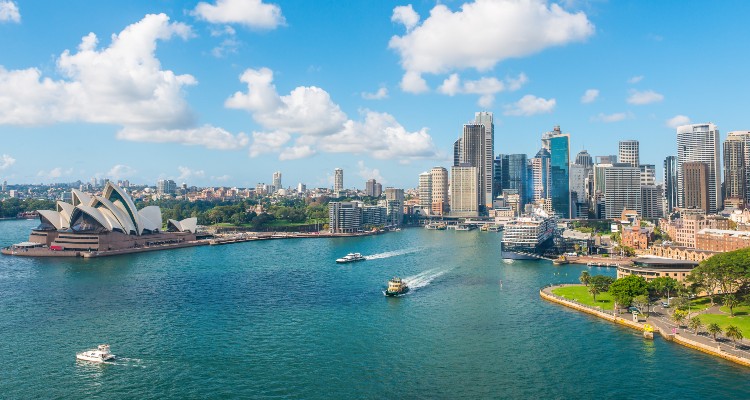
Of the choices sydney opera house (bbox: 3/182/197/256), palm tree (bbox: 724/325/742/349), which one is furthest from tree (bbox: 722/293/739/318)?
sydney opera house (bbox: 3/182/197/256)

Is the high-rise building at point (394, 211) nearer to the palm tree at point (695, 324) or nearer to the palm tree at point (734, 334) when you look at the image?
the palm tree at point (695, 324)

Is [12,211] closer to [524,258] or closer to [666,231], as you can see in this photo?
[524,258]

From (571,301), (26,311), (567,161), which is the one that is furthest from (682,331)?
(567,161)

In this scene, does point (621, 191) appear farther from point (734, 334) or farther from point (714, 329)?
point (734, 334)

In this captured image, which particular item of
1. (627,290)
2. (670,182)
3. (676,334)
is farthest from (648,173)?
(676,334)

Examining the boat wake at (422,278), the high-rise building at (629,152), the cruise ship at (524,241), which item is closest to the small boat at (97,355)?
the boat wake at (422,278)

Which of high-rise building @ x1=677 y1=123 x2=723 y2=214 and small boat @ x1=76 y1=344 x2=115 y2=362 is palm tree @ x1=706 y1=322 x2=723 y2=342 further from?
high-rise building @ x1=677 y1=123 x2=723 y2=214

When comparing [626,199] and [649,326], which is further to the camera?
[626,199]
